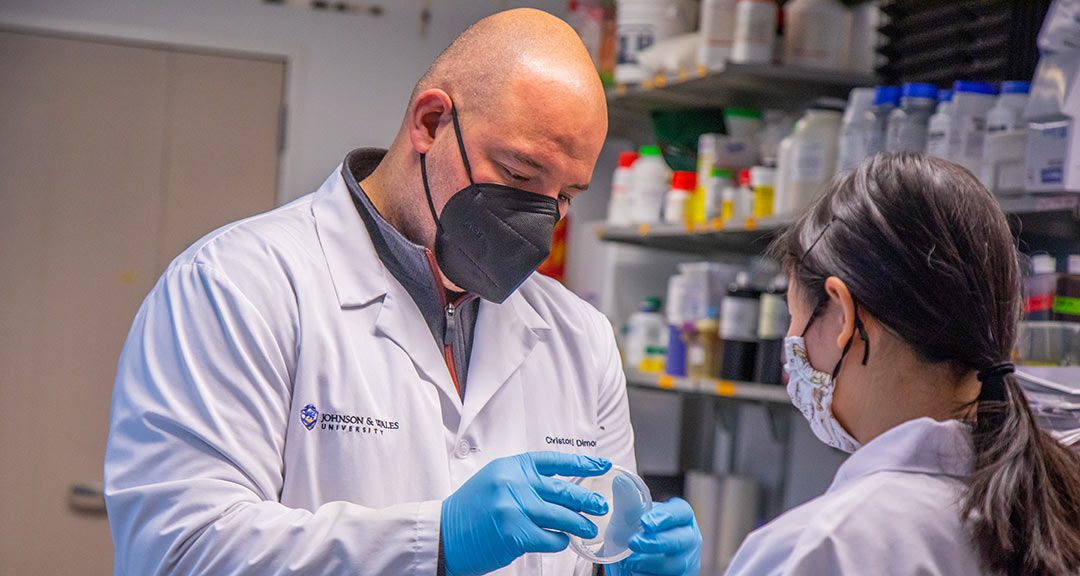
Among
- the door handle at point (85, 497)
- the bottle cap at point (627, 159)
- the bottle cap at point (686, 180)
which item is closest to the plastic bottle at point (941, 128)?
the bottle cap at point (686, 180)

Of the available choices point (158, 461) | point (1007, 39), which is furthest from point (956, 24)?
point (158, 461)

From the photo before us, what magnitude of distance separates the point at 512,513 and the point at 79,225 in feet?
9.74

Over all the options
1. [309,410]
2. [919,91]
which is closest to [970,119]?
[919,91]

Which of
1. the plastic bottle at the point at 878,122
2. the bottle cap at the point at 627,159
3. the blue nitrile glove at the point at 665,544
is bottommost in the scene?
the blue nitrile glove at the point at 665,544

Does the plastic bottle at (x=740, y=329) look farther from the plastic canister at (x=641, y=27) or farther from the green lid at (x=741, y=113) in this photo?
the plastic canister at (x=641, y=27)

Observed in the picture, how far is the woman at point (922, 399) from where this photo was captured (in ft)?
3.27

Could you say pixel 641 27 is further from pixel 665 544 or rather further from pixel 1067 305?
pixel 665 544

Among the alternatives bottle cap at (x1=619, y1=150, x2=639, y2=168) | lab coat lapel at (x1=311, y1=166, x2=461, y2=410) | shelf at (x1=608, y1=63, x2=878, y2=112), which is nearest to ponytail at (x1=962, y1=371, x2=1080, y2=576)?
lab coat lapel at (x1=311, y1=166, x2=461, y2=410)

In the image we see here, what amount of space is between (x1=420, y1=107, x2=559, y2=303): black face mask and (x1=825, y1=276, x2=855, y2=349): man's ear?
52 centimetres

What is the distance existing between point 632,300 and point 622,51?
870 millimetres

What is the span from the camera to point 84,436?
361cm

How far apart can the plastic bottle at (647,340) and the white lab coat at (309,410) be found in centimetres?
152

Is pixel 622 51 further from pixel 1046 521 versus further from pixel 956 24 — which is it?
pixel 1046 521

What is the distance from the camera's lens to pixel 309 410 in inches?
54.7
